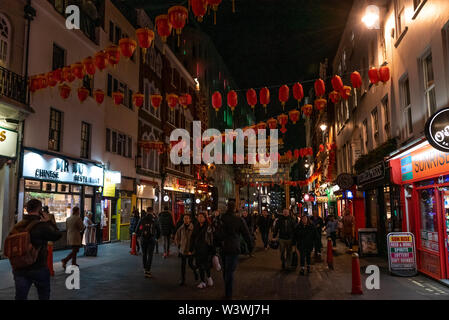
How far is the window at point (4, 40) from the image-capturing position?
48.5 ft

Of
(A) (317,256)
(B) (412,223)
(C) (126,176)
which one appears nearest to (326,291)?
(B) (412,223)

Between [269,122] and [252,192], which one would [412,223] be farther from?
[252,192]

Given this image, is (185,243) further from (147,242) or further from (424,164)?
(424,164)

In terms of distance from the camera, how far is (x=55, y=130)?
18031mm

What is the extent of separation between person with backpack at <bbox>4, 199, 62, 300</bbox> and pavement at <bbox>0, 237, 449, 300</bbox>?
269 cm

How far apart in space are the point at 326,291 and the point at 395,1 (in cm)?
1112

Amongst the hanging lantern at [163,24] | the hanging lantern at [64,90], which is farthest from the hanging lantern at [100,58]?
the hanging lantern at [64,90]

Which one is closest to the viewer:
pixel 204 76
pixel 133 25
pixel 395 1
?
pixel 395 1

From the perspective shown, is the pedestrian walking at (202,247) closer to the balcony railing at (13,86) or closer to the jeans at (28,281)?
the jeans at (28,281)

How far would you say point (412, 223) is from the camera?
12.6 metres

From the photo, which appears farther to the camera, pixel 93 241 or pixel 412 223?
pixel 93 241

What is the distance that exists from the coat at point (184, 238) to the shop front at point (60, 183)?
28.2ft

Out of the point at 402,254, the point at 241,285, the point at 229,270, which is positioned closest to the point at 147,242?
the point at 241,285

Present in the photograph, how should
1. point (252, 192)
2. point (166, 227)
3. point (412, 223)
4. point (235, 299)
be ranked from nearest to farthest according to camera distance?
point (235, 299) → point (412, 223) → point (166, 227) → point (252, 192)
